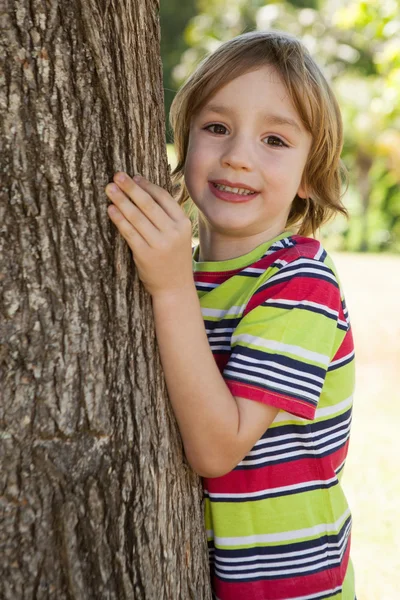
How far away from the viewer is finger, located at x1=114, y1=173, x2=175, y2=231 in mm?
1467

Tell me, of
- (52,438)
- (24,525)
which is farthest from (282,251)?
(24,525)

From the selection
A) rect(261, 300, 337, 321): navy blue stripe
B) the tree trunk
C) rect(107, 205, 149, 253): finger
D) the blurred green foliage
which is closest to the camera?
the tree trunk

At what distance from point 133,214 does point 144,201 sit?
1.4 inches

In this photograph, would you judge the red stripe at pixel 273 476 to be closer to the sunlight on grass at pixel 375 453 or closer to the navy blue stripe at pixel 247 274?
the navy blue stripe at pixel 247 274

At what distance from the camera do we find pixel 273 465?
1726 millimetres

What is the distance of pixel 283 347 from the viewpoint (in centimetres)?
164

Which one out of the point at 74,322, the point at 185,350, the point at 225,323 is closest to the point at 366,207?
the point at 225,323

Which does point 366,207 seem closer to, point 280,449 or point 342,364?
point 342,364

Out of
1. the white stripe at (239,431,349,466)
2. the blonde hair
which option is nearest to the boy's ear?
the blonde hair

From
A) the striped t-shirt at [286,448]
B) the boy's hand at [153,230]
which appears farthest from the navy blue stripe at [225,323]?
the boy's hand at [153,230]

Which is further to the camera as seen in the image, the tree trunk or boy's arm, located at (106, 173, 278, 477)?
boy's arm, located at (106, 173, 278, 477)

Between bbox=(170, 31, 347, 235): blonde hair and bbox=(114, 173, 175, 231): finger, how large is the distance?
58cm

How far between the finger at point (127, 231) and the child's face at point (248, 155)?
1.48ft

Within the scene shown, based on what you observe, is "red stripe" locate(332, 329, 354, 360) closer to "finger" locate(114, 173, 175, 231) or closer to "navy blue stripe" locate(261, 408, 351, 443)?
"navy blue stripe" locate(261, 408, 351, 443)
